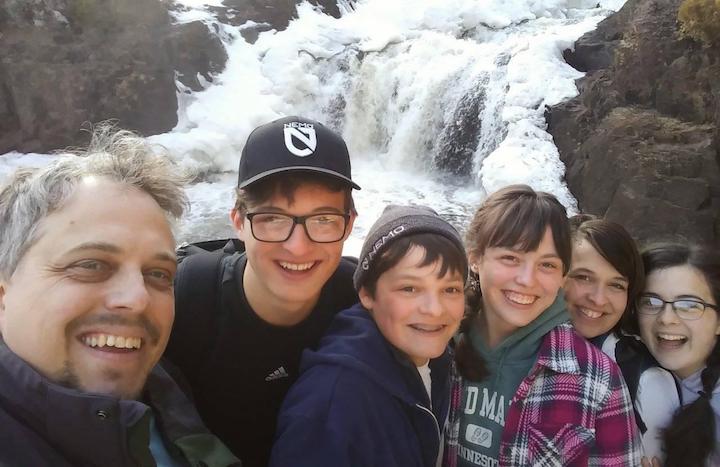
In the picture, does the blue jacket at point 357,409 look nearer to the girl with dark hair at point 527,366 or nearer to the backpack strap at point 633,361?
the girl with dark hair at point 527,366

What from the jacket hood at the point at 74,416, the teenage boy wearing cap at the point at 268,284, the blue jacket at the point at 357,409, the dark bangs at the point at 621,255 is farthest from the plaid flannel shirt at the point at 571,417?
the jacket hood at the point at 74,416

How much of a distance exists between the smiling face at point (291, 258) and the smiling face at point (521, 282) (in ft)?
1.94

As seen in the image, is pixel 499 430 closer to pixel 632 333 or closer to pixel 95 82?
pixel 632 333

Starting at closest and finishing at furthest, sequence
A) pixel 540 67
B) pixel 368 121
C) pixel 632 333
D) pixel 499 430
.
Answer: pixel 499 430 → pixel 632 333 → pixel 540 67 → pixel 368 121

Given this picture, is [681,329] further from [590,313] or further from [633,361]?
[590,313]

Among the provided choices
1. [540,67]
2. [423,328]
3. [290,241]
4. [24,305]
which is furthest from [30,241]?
[540,67]

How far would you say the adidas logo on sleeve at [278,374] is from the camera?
1.76 meters

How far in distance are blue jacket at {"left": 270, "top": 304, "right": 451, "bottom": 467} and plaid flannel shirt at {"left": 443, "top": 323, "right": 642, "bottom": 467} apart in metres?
0.29

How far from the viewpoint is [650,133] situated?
763 cm

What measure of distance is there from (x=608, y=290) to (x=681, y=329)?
0.30 meters

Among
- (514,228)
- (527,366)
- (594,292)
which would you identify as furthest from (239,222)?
(594,292)

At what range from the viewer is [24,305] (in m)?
1.20

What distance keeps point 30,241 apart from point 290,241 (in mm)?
675

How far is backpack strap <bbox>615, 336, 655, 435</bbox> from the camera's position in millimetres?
2016
